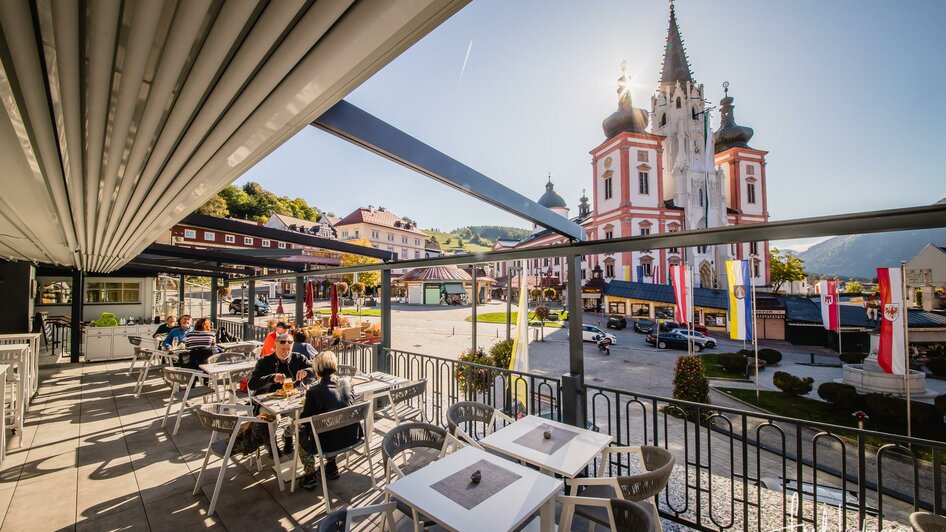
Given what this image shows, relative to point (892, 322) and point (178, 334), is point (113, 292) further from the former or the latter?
point (892, 322)

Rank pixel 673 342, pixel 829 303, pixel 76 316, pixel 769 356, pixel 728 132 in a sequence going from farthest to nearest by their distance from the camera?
pixel 728 132
pixel 673 342
pixel 769 356
pixel 829 303
pixel 76 316

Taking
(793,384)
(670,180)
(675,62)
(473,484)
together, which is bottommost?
(793,384)

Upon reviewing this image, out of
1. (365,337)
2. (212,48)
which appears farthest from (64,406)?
(365,337)

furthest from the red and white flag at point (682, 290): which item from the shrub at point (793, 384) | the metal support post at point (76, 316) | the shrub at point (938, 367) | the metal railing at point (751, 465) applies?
the metal support post at point (76, 316)

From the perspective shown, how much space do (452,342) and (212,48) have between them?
59.6ft

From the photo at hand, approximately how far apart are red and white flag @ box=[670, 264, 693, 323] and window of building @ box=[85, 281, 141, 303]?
2067 cm

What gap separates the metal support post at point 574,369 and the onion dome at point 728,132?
49642mm

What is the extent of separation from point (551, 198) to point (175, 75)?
61246mm

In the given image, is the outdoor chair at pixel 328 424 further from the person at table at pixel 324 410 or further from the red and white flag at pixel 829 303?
the red and white flag at pixel 829 303

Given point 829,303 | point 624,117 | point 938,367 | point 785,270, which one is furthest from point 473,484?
point 785,270

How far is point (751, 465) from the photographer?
6.56m

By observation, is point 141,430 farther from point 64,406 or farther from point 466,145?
point 466,145

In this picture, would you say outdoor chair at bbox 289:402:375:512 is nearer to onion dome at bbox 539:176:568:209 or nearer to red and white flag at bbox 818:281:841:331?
red and white flag at bbox 818:281:841:331

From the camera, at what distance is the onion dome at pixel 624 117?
38.7m
